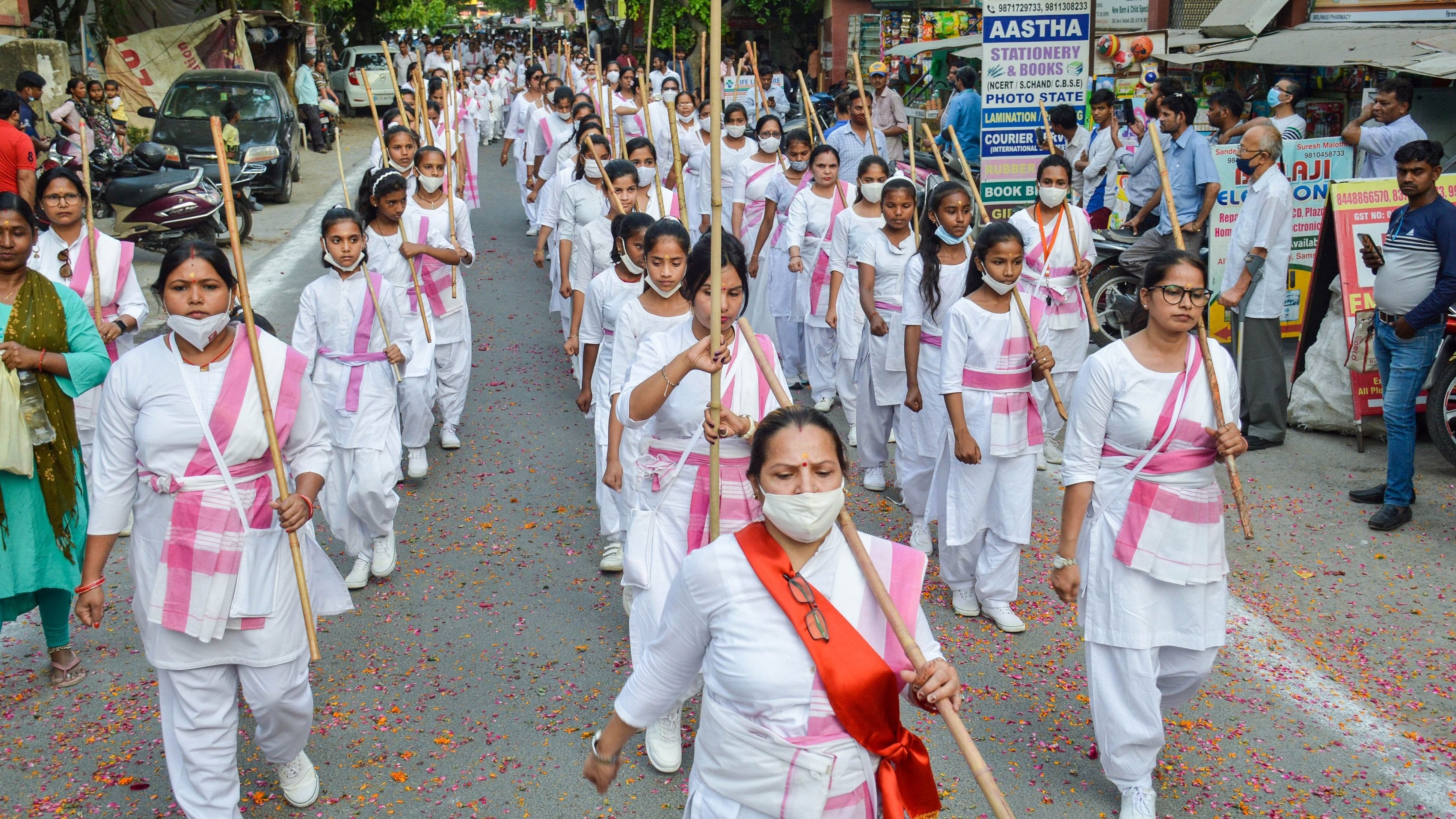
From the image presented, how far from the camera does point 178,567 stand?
3643 mm

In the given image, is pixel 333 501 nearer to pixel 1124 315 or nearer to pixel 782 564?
pixel 782 564

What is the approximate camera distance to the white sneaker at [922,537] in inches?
247

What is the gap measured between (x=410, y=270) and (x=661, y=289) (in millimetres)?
2789

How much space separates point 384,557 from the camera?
19.9 feet

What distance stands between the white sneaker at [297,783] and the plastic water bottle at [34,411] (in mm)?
1644

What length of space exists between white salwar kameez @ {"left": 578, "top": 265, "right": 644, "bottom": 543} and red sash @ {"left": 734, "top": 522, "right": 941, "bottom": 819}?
336cm

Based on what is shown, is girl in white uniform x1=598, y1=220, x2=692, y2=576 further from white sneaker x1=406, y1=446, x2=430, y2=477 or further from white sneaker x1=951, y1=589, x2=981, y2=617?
white sneaker x1=406, y1=446, x2=430, y2=477

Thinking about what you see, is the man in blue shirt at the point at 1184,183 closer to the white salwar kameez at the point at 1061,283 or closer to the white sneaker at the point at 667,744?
the white salwar kameez at the point at 1061,283

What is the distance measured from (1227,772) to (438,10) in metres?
65.5

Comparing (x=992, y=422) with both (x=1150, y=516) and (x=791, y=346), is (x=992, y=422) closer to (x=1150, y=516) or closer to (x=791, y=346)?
(x=1150, y=516)

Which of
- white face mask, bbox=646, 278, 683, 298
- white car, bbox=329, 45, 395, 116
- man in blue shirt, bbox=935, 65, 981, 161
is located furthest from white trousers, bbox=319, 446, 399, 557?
white car, bbox=329, 45, 395, 116

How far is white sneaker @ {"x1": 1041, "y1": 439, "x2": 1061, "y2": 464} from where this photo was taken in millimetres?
7664

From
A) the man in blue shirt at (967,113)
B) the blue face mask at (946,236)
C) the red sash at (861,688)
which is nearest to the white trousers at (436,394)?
the blue face mask at (946,236)

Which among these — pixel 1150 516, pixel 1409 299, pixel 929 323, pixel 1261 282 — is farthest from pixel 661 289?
pixel 1261 282
